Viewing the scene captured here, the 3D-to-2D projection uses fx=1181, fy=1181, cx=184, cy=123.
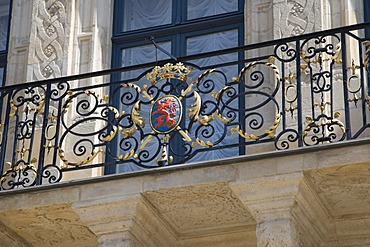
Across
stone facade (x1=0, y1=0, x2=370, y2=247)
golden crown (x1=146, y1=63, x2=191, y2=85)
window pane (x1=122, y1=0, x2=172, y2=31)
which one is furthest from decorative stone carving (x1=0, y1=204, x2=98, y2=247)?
window pane (x1=122, y1=0, x2=172, y2=31)

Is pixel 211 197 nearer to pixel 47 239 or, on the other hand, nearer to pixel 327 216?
pixel 327 216

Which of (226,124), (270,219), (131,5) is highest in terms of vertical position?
(131,5)

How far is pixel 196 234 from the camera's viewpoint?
10219 millimetres

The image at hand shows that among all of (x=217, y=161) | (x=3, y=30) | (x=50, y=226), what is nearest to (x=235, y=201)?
(x=217, y=161)

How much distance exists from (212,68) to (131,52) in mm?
1861

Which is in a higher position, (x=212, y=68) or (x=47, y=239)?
(x=212, y=68)

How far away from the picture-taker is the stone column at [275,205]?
906cm

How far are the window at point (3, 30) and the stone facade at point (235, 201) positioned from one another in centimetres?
162

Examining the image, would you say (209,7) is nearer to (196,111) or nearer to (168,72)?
(168,72)

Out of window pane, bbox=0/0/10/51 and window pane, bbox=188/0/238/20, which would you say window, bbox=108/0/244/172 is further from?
window pane, bbox=0/0/10/51

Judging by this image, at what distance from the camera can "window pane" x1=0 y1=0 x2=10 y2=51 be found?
12328 millimetres

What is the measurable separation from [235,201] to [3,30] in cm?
395

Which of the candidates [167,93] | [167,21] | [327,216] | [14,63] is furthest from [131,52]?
[327,216]

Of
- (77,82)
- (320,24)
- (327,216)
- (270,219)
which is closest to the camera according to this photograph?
(270,219)
